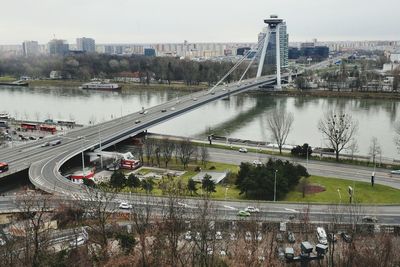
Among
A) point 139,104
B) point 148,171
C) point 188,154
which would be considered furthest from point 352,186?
point 139,104

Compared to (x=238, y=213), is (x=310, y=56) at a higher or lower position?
higher

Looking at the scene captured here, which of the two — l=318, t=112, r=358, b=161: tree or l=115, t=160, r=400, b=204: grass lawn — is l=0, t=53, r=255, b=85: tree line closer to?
l=318, t=112, r=358, b=161: tree

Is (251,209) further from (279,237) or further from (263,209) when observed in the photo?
(279,237)

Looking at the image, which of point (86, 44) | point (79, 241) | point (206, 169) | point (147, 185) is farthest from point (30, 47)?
point (79, 241)

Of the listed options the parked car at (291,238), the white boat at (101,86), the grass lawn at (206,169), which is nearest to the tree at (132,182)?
the grass lawn at (206,169)

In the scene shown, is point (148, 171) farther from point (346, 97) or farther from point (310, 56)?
point (310, 56)

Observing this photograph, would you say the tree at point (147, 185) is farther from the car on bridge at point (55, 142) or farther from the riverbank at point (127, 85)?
the riverbank at point (127, 85)
